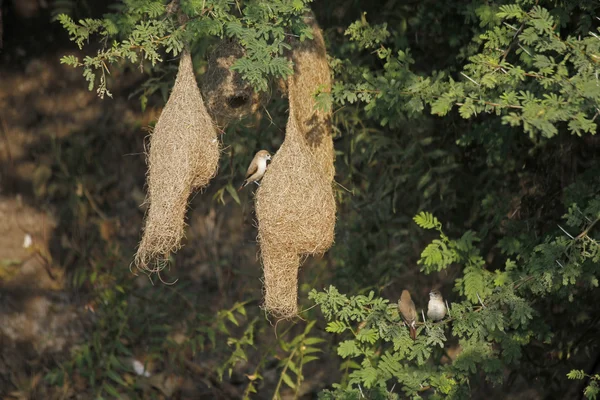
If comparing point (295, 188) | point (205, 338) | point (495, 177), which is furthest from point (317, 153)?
point (205, 338)

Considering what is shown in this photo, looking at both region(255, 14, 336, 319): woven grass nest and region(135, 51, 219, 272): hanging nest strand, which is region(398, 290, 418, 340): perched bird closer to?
region(255, 14, 336, 319): woven grass nest

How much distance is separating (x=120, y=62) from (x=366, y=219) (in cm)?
193

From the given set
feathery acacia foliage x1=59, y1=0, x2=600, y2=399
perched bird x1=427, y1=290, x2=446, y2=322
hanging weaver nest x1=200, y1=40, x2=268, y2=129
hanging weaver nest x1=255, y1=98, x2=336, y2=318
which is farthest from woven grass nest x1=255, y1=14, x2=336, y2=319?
perched bird x1=427, y1=290, x2=446, y2=322

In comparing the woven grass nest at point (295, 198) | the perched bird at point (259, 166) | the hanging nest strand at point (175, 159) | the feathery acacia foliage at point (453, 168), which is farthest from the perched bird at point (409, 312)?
the hanging nest strand at point (175, 159)

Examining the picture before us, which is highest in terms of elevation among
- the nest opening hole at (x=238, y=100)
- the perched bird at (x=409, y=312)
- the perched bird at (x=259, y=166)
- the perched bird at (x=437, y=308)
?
the nest opening hole at (x=238, y=100)

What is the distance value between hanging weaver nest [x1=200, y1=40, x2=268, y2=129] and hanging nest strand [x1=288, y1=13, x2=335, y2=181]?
238 mm

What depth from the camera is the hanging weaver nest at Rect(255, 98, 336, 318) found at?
455cm

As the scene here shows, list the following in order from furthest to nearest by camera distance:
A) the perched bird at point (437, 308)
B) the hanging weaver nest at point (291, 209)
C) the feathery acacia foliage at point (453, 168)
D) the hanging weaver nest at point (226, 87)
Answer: the hanging weaver nest at point (226, 87) < the perched bird at point (437, 308) < the hanging weaver nest at point (291, 209) < the feathery acacia foliage at point (453, 168)

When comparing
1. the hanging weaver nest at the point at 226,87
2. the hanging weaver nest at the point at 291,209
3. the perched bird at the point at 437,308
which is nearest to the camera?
the hanging weaver nest at the point at 291,209

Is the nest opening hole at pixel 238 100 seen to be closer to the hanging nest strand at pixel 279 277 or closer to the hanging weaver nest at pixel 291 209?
the hanging weaver nest at pixel 291 209

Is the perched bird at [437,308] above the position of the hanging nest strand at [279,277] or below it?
below

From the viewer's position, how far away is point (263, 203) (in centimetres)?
457

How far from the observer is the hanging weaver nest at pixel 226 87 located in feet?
16.1

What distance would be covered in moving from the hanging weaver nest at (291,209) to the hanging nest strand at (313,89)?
187 millimetres
